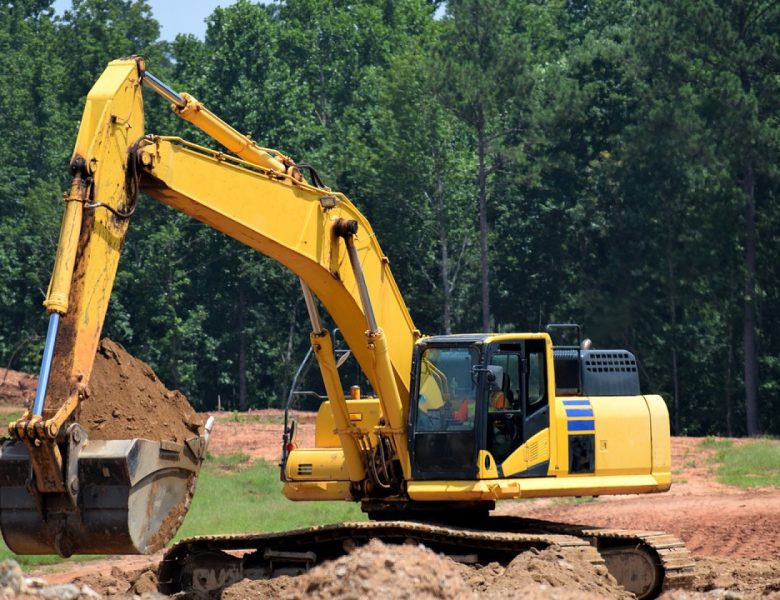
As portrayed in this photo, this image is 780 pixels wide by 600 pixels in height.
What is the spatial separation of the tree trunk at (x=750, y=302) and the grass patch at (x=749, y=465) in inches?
507

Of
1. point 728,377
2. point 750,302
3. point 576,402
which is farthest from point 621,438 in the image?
point 728,377

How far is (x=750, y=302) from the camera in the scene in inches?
1870

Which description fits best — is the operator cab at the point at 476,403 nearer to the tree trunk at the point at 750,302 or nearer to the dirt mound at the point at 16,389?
the tree trunk at the point at 750,302

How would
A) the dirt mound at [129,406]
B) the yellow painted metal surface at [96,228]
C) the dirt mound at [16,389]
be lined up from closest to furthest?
the yellow painted metal surface at [96,228], the dirt mound at [129,406], the dirt mound at [16,389]

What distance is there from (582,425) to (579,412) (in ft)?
0.48

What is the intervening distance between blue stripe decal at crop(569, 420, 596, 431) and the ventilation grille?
75 cm

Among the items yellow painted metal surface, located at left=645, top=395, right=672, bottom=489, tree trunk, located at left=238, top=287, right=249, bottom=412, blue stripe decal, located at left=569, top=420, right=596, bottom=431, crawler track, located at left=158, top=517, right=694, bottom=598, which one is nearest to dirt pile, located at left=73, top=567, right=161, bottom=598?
crawler track, located at left=158, top=517, right=694, bottom=598

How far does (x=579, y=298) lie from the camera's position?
5409cm

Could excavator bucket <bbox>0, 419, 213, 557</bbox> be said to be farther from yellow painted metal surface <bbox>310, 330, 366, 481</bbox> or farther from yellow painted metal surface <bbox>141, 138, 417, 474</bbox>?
yellow painted metal surface <bbox>310, 330, 366, 481</bbox>

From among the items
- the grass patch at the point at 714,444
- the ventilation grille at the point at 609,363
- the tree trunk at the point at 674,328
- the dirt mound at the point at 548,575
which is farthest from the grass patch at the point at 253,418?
the dirt mound at the point at 548,575

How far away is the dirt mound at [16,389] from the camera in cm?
4909

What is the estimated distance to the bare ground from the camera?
1195cm

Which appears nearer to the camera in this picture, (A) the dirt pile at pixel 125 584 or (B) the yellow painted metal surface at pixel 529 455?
(B) the yellow painted metal surface at pixel 529 455

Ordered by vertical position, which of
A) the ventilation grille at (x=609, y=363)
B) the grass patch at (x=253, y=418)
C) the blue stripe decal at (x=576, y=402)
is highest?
the grass patch at (x=253, y=418)
